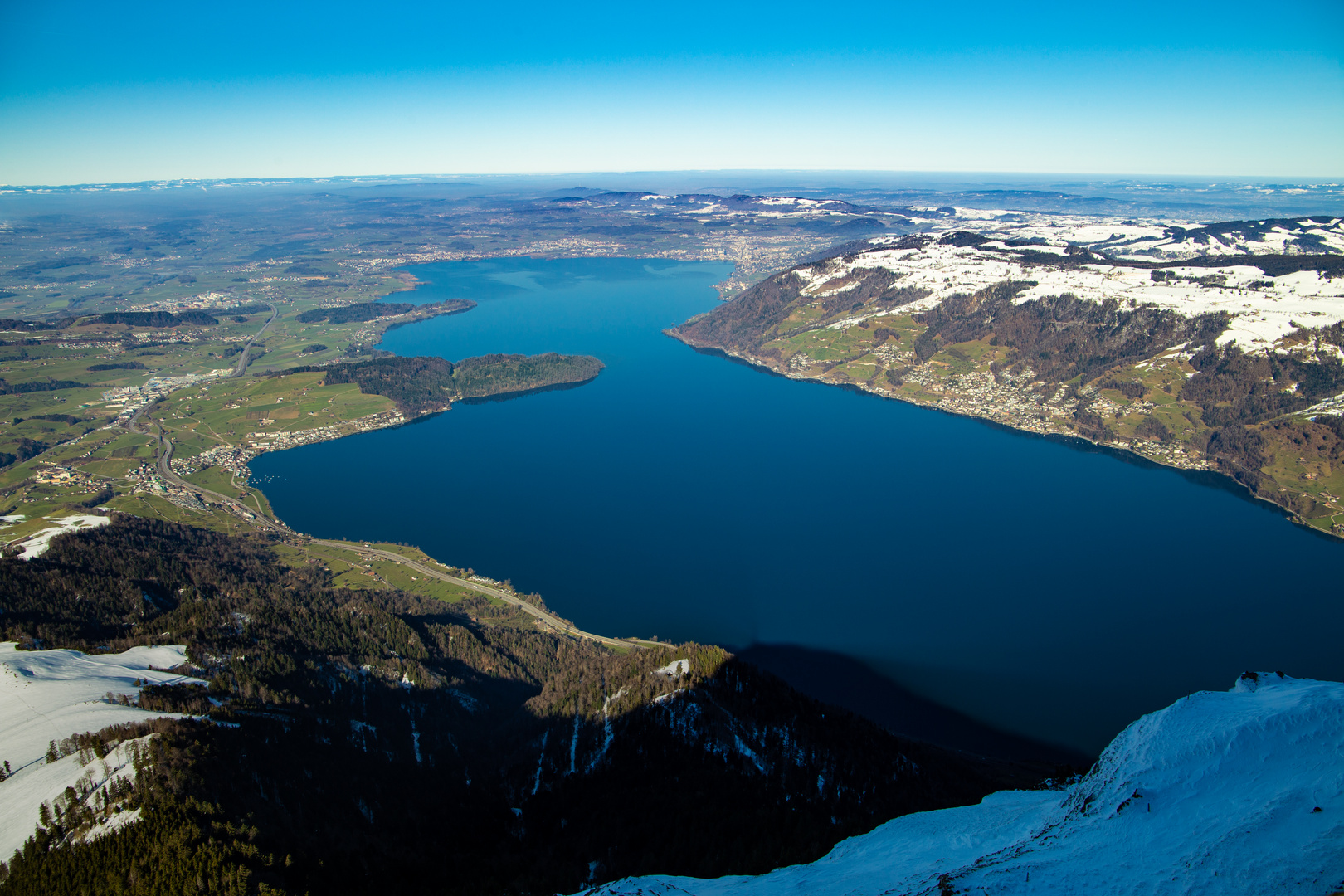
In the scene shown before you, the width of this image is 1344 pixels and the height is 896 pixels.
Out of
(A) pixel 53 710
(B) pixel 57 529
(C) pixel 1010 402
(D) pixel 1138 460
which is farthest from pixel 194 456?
(D) pixel 1138 460

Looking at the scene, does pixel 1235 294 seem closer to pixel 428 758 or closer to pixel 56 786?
pixel 428 758

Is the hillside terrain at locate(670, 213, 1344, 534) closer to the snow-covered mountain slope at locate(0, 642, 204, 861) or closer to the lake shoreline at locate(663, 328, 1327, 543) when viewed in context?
the lake shoreline at locate(663, 328, 1327, 543)

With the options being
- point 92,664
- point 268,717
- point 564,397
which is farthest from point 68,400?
point 268,717

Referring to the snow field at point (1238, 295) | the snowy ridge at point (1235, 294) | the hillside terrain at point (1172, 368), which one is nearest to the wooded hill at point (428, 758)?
the hillside terrain at point (1172, 368)

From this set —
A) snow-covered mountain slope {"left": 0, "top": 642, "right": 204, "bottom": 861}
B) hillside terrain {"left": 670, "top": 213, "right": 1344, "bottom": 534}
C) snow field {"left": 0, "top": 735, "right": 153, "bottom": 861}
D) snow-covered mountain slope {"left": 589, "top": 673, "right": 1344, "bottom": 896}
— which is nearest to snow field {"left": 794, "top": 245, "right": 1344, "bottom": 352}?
hillside terrain {"left": 670, "top": 213, "right": 1344, "bottom": 534}

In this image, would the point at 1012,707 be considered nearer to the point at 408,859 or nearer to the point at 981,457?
the point at 408,859

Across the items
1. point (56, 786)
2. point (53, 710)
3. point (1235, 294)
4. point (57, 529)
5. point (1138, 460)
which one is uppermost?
point (1235, 294)
